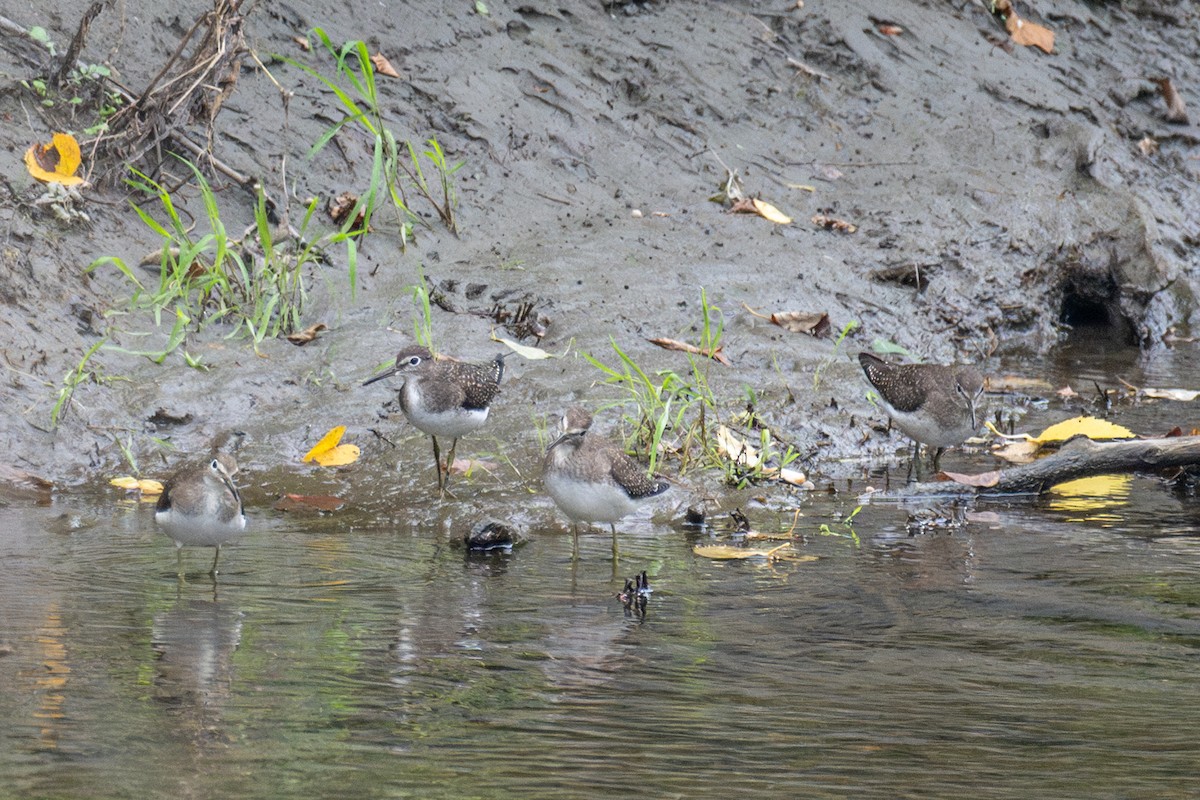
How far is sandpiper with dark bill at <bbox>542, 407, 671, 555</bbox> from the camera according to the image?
700cm

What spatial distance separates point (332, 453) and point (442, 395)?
96cm

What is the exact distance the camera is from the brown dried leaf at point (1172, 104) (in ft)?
50.8

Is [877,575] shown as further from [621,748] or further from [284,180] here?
[284,180]

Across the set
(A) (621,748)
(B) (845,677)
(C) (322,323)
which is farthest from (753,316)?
(A) (621,748)

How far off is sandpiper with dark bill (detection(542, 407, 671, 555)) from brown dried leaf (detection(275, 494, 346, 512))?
1538 millimetres

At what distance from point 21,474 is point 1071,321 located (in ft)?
32.6

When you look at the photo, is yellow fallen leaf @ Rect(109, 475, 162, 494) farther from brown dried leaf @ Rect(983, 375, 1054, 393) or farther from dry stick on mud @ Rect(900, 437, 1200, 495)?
brown dried leaf @ Rect(983, 375, 1054, 393)

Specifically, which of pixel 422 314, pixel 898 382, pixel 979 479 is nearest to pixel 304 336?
pixel 422 314

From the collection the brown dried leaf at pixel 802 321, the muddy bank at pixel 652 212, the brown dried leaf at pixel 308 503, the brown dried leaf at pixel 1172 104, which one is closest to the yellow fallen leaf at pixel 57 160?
the muddy bank at pixel 652 212

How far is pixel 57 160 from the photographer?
33.3 ft

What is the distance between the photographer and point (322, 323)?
10031 millimetres

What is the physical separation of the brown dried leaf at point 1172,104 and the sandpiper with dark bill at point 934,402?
319 inches

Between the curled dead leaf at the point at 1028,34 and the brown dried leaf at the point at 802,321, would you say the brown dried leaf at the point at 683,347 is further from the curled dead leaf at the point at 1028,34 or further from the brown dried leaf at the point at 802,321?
the curled dead leaf at the point at 1028,34

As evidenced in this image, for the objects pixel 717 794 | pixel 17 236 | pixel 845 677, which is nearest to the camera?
pixel 717 794
